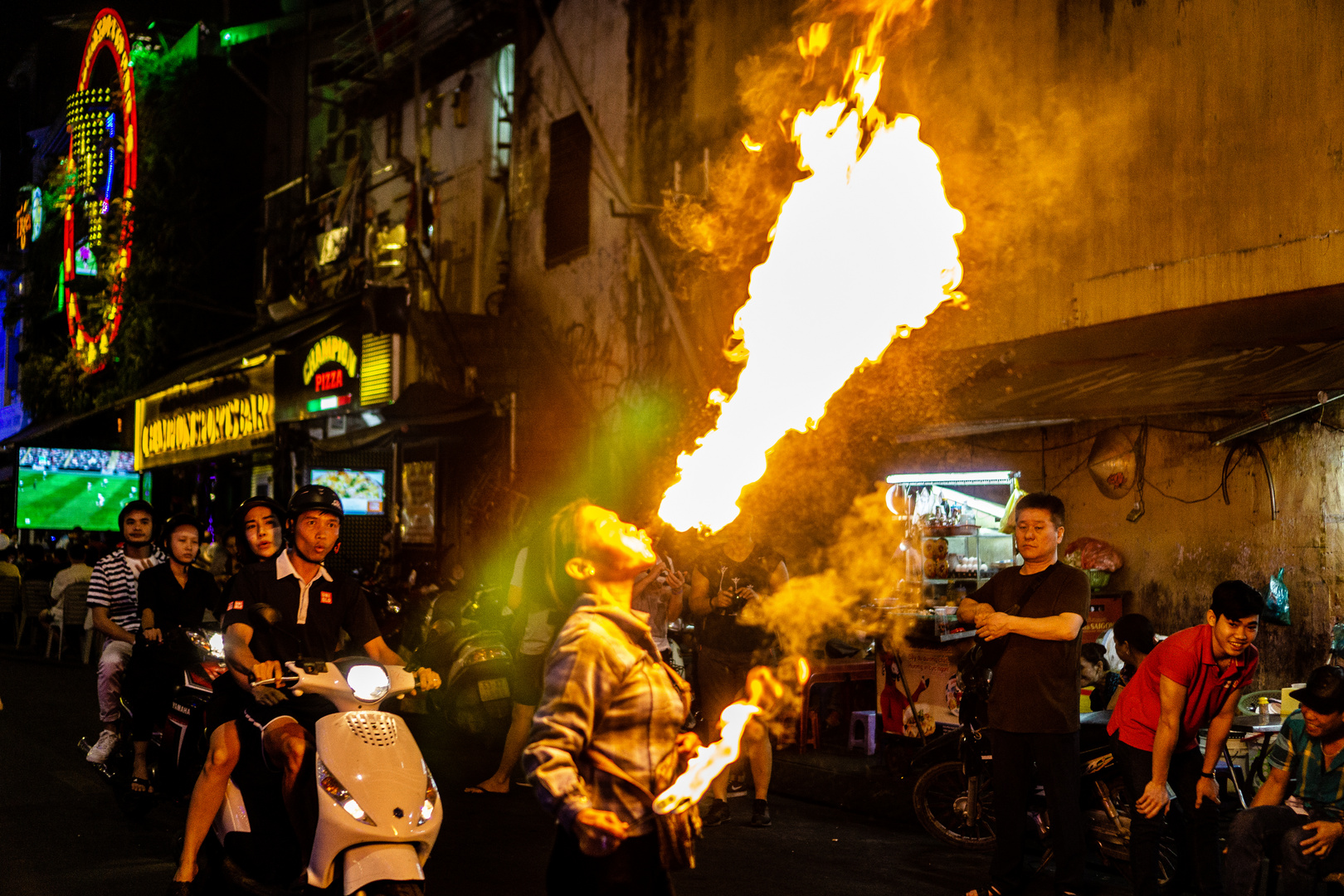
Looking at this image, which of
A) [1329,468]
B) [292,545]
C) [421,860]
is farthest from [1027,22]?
[421,860]

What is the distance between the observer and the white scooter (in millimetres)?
4672

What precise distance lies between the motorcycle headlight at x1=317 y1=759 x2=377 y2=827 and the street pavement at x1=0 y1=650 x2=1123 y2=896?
1.62 meters

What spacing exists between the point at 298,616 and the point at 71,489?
19.8 meters

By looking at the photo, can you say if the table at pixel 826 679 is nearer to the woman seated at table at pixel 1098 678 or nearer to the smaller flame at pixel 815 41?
the woman seated at table at pixel 1098 678

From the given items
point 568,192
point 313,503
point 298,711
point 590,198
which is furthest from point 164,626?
point 568,192

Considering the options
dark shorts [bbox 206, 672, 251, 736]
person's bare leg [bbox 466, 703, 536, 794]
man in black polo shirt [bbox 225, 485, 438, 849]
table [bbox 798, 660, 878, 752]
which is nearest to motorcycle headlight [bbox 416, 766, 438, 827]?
man in black polo shirt [bbox 225, 485, 438, 849]

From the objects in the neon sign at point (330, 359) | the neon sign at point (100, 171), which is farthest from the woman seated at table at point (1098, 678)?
the neon sign at point (100, 171)

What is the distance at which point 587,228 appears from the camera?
640 inches

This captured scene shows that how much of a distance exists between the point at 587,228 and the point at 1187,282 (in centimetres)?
853

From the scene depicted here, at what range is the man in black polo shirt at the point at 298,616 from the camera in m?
5.32

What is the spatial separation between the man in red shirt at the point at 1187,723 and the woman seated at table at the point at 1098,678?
4.86ft

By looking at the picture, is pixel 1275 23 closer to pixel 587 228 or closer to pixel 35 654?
pixel 587 228

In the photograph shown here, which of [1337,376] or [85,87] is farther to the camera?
[85,87]

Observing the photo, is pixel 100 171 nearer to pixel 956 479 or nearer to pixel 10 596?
pixel 10 596
